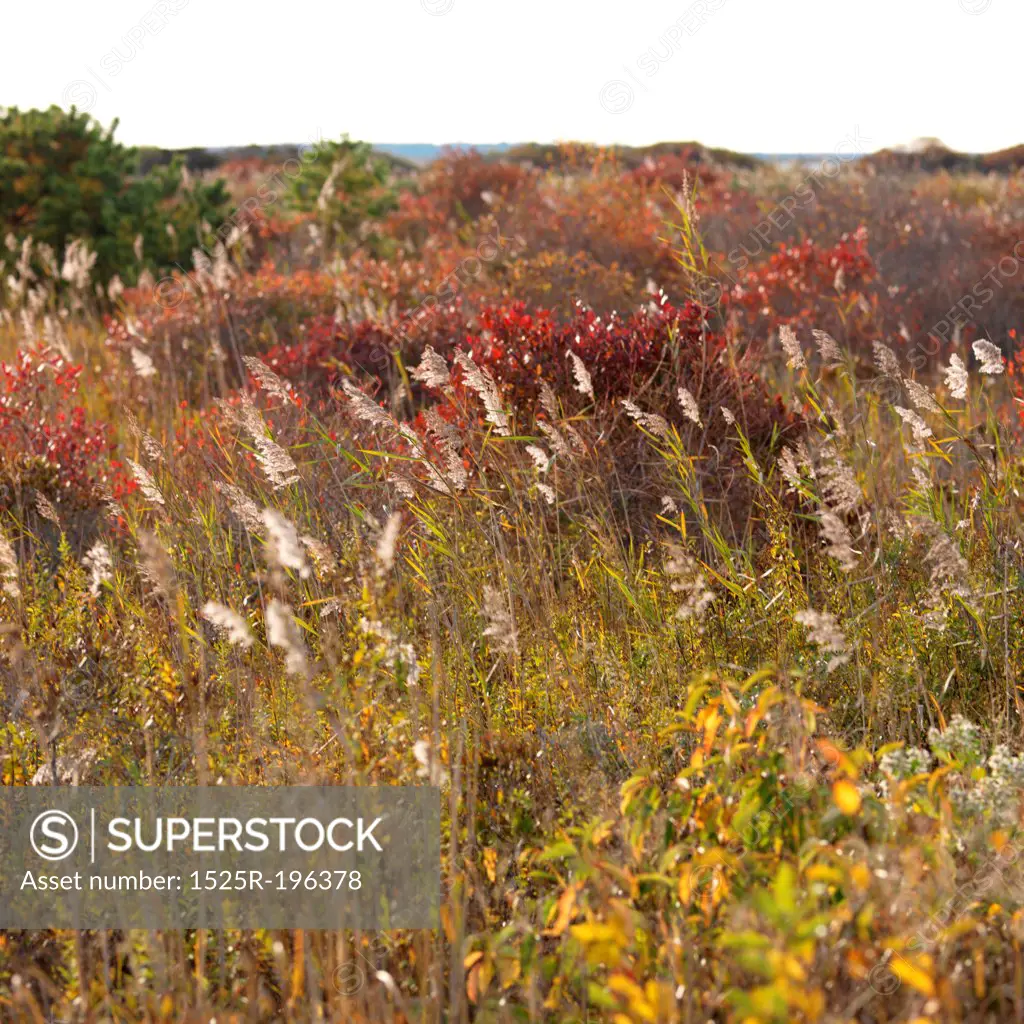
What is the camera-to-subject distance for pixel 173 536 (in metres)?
3.77

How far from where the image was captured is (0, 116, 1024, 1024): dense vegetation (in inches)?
70.9

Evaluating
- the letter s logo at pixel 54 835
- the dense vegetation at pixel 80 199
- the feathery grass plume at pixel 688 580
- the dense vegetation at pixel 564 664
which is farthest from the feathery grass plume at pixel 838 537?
the dense vegetation at pixel 80 199

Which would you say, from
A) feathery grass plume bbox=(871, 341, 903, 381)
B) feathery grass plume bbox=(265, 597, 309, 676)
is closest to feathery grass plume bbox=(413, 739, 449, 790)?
feathery grass plume bbox=(265, 597, 309, 676)

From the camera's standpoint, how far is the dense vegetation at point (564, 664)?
5.90 feet

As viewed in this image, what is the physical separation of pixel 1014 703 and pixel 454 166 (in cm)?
1364

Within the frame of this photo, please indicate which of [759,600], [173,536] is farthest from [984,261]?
[173,536]

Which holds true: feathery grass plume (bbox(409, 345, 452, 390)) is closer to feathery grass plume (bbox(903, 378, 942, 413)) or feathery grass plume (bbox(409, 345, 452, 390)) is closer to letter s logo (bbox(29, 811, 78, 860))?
feathery grass plume (bbox(903, 378, 942, 413))

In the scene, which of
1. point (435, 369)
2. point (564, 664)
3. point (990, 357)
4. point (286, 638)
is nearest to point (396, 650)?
point (286, 638)
